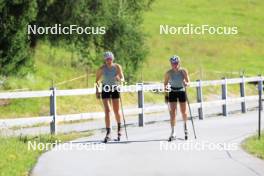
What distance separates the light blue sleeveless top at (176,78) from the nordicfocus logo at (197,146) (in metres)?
1.28

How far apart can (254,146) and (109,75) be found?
137 inches

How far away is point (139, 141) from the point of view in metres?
15.4

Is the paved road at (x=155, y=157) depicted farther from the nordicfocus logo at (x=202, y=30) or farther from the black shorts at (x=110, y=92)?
the nordicfocus logo at (x=202, y=30)

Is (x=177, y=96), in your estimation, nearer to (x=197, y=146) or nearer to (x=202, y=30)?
(x=197, y=146)

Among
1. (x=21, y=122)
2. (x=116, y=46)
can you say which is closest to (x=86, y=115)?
(x=21, y=122)

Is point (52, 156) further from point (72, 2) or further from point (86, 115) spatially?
point (72, 2)

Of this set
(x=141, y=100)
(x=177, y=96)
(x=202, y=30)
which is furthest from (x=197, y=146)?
(x=202, y=30)

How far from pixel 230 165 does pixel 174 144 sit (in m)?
3.22

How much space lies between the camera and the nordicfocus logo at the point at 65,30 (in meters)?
26.0

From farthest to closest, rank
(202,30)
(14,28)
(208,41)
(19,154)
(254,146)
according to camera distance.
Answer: (202,30) < (208,41) < (14,28) < (254,146) < (19,154)

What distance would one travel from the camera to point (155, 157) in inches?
500

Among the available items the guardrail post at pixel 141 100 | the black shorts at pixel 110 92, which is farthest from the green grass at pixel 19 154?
the guardrail post at pixel 141 100

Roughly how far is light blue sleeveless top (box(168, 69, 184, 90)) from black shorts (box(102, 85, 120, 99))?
1.22 m

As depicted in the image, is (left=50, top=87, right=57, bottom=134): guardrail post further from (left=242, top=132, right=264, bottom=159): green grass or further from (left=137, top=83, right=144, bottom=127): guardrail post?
(left=242, top=132, right=264, bottom=159): green grass
